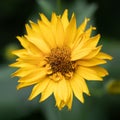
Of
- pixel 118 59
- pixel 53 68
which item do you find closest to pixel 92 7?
pixel 118 59

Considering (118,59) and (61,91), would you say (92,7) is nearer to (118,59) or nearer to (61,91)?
(118,59)

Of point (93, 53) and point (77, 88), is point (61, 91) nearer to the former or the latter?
point (77, 88)

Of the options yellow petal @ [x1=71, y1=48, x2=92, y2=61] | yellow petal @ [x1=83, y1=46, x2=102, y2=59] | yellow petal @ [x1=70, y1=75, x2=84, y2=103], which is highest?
yellow petal @ [x1=71, y1=48, x2=92, y2=61]

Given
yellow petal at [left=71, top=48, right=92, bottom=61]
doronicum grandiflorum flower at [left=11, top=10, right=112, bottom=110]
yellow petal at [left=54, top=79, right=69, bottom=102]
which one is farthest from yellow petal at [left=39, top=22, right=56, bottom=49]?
yellow petal at [left=54, top=79, right=69, bottom=102]

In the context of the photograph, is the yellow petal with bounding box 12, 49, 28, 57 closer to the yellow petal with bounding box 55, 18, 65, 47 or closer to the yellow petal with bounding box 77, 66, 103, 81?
the yellow petal with bounding box 55, 18, 65, 47

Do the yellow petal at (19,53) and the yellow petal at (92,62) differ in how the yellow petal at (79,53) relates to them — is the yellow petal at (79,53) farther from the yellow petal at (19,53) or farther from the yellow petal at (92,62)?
the yellow petal at (19,53)

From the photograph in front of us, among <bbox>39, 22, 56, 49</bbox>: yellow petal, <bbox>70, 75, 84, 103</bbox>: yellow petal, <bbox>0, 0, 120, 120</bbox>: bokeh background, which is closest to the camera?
<bbox>70, 75, 84, 103</bbox>: yellow petal

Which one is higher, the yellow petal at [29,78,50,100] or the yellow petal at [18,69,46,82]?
the yellow petal at [18,69,46,82]
